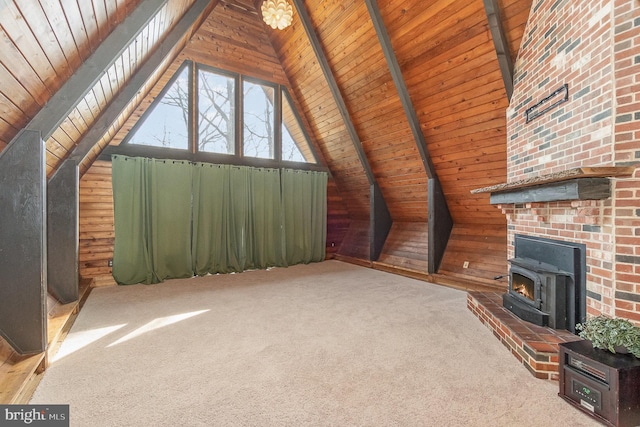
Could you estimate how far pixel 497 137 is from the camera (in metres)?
3.42

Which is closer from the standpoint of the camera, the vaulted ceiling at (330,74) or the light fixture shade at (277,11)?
→ the vaulted ceiling at (330,74)

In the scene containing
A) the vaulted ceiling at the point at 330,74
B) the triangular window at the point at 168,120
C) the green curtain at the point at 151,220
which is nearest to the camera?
the vaulted ceiling at the point at 330,74

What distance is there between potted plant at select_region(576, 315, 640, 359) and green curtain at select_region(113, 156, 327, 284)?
4409mm

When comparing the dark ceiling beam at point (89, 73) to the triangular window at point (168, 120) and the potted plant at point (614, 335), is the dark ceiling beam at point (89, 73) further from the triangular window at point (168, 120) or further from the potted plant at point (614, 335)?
the potted plant at point (614, 335)

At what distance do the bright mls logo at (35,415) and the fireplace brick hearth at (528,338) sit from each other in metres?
2.66

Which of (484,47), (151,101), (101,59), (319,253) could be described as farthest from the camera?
(319,253)

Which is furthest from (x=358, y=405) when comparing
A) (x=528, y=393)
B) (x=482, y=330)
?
(x=482, y=330)

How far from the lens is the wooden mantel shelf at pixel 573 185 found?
1.62m

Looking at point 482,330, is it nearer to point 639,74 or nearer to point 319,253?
point 639,74

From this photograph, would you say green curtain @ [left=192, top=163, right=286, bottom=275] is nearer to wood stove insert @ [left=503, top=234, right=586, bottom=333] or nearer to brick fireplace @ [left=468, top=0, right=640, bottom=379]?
brick fireplace @ [left=468, top=0, right=640, bottom=379]

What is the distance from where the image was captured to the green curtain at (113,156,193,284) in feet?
13.7

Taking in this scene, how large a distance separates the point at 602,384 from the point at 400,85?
3379mm

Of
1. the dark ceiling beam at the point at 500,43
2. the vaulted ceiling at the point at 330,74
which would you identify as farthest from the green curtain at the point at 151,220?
the dark ceiling beam at the point at 500,43

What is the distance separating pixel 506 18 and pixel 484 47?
296 millimetres
